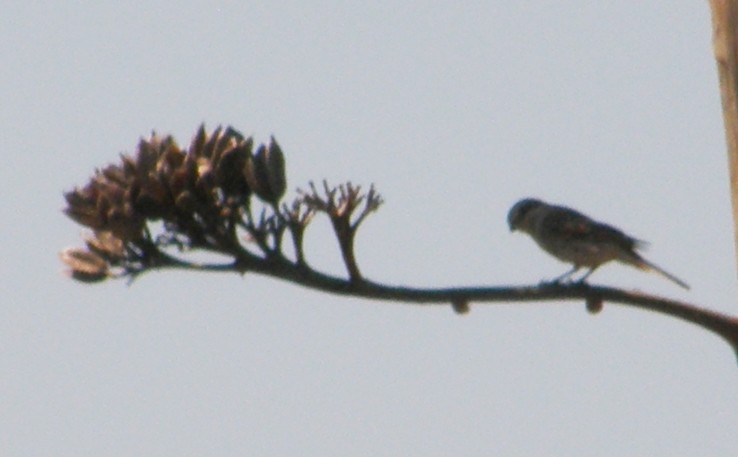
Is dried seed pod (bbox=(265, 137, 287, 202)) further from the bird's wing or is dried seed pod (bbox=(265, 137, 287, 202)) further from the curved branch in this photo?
the bird's wing

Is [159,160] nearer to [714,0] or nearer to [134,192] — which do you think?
[134,192]

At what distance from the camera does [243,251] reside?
13.9ft

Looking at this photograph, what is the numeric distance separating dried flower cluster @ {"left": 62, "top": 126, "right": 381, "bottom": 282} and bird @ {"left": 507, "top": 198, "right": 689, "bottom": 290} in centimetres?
291

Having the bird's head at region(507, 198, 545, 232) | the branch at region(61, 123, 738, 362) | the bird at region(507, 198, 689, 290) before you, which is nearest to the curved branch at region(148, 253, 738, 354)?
the branch at region(61, 123, 738, 362)

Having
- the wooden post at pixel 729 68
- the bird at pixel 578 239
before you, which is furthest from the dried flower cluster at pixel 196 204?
the bird at pixel 578 239

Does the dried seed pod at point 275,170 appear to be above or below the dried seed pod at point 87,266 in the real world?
above

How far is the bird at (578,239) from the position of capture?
23.8 ft

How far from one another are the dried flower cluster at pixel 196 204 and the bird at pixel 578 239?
291 centimetres

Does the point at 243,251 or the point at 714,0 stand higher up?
the point at 714,0

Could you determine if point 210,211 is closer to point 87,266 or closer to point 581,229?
point 87,266

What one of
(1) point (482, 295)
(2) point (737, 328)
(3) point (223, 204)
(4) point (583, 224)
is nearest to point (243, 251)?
(3) point (223, 204)

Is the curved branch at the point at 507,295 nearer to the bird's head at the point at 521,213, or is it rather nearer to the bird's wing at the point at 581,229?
the bird's wing at the point at 581,229

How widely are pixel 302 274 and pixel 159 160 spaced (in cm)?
56

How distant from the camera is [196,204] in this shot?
427cm
